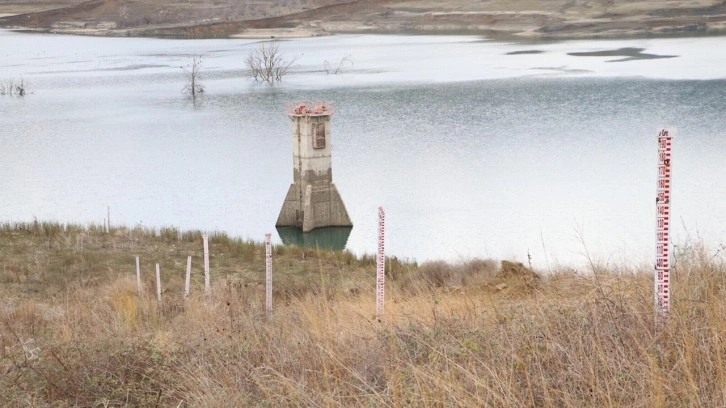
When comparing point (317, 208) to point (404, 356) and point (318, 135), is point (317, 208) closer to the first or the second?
point (318, 135)

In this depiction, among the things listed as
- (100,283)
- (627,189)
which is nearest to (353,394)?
(100,283)

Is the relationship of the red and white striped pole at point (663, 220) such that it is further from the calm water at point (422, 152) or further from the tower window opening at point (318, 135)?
the tower window opening at point (318, 135)

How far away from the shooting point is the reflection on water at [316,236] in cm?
2373

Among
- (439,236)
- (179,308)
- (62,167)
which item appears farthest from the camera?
(62,167)

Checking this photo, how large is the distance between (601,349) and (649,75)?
52486 mm

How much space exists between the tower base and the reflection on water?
12cm

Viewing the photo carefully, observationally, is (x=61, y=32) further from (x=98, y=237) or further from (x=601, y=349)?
(x=601, y=349)

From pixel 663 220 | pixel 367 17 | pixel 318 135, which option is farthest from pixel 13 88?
pixel 367 17

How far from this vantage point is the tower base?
81.0 ft

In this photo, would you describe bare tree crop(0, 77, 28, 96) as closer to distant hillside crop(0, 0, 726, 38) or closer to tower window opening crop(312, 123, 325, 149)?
tower window opening crop(312, 123, 325, 149)

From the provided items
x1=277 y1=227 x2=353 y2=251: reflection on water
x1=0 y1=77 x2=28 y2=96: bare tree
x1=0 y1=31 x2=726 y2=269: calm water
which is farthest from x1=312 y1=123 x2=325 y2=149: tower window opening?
x1=0 y1=77 x2=28 y2=96: bare tree

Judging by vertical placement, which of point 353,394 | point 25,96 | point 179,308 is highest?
point 353,394

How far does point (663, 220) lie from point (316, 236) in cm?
2012

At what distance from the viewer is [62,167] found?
111ft
